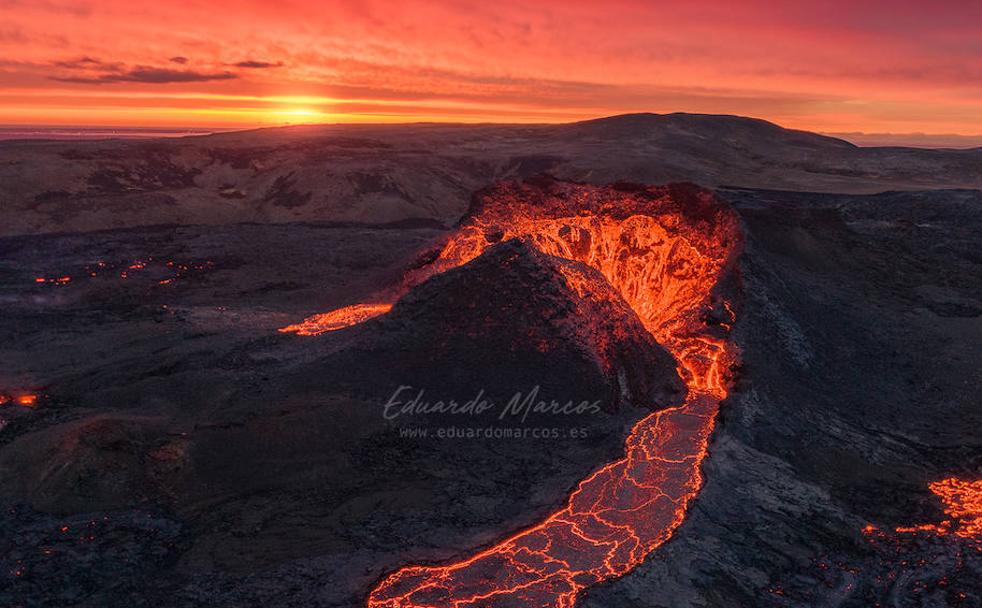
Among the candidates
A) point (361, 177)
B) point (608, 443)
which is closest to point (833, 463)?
point (608, 443)

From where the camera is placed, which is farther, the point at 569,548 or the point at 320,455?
the point at 320,455

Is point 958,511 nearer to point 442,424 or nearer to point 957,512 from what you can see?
point 957,512

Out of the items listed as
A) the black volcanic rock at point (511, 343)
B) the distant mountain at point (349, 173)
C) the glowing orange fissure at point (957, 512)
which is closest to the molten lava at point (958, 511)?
the glowing orange fissure at point (957, 512)

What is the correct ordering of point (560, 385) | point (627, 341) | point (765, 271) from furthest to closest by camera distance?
point (765, 271) < point (627, 341) < point (560, 385)

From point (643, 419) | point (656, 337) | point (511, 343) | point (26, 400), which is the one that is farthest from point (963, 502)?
point (26, 400)

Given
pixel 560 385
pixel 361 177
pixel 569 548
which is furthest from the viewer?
pixel 361 177

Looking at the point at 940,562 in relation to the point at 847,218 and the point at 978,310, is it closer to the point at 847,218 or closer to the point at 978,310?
the point at 978,310

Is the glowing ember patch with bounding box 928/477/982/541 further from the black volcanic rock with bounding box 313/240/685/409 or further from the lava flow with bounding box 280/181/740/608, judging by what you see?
the black volcanic rock with bounding box 313/240/685/409
